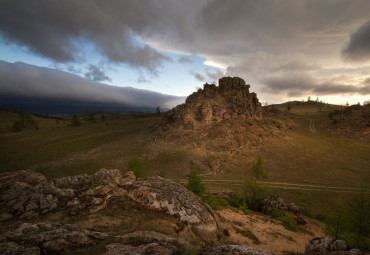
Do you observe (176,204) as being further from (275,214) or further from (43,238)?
(275,214)

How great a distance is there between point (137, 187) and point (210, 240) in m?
7.03

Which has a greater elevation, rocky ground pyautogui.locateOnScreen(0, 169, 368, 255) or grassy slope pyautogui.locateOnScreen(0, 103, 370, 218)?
rocky ground pyautogui.locateOnScreen(0, 169, 368, 255)

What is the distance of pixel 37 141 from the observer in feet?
231

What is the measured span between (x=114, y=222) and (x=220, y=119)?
159 ft

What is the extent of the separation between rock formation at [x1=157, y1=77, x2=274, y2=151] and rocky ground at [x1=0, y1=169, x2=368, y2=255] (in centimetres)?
3509

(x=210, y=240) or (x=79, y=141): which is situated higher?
(x=210, y=240)

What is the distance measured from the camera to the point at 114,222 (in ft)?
36.2

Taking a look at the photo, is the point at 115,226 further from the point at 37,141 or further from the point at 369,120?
the point at 369,120

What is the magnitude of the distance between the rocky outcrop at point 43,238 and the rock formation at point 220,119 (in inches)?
1710

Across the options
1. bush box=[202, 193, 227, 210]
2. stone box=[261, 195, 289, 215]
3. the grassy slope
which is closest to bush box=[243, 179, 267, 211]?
stone box=[261, 195, 289, 215]

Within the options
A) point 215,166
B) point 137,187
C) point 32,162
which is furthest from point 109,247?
point 32,162

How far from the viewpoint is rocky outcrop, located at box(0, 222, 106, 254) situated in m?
7.07

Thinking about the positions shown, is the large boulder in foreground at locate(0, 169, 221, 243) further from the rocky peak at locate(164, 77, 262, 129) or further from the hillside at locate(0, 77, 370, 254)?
the rocky peak at locate(164, 77, 262, 129)

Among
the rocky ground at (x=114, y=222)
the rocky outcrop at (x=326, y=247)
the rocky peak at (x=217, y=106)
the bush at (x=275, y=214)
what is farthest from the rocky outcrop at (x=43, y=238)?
the rocky peak at (x=217, y=106)
